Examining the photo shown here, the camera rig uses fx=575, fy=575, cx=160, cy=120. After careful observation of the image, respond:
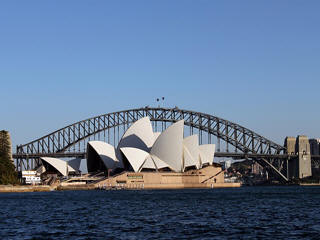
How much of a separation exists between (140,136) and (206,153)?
17427 mm

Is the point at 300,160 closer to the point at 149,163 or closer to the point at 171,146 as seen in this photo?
the point at 171,146

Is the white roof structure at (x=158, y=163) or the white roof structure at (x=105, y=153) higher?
the white roof structure at (x=105, y=153)

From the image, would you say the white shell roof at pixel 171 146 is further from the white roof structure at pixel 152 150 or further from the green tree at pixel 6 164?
the green tree at pixel 6 164

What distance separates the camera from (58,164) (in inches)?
5310

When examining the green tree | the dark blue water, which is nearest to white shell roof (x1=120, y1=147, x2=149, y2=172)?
the green tree

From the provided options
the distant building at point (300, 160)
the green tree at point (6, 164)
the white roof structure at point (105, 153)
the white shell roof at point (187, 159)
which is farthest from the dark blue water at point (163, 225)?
the distant building at point (300, 160)

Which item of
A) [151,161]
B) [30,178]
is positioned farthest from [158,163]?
[30,178]

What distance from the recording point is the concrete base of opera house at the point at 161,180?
12218 centimetres

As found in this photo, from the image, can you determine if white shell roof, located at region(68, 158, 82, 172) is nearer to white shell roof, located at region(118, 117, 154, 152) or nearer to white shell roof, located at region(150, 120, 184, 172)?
white shell roof, located at region(118, 117, 154, 152)

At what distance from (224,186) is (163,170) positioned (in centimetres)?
2023

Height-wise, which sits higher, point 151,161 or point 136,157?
point 136,157

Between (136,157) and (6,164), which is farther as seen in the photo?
(136,157)

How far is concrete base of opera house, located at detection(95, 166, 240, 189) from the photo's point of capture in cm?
12218

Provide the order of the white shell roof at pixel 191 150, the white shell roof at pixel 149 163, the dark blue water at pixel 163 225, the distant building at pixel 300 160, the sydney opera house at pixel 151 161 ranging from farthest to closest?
the distant building at pixel 300 160, the white shell roof at pixel 191 150, the white shell roof at pixel 149 163, the sydney opera house at pixel 151 161, the dark blue water at pixel 163 225
